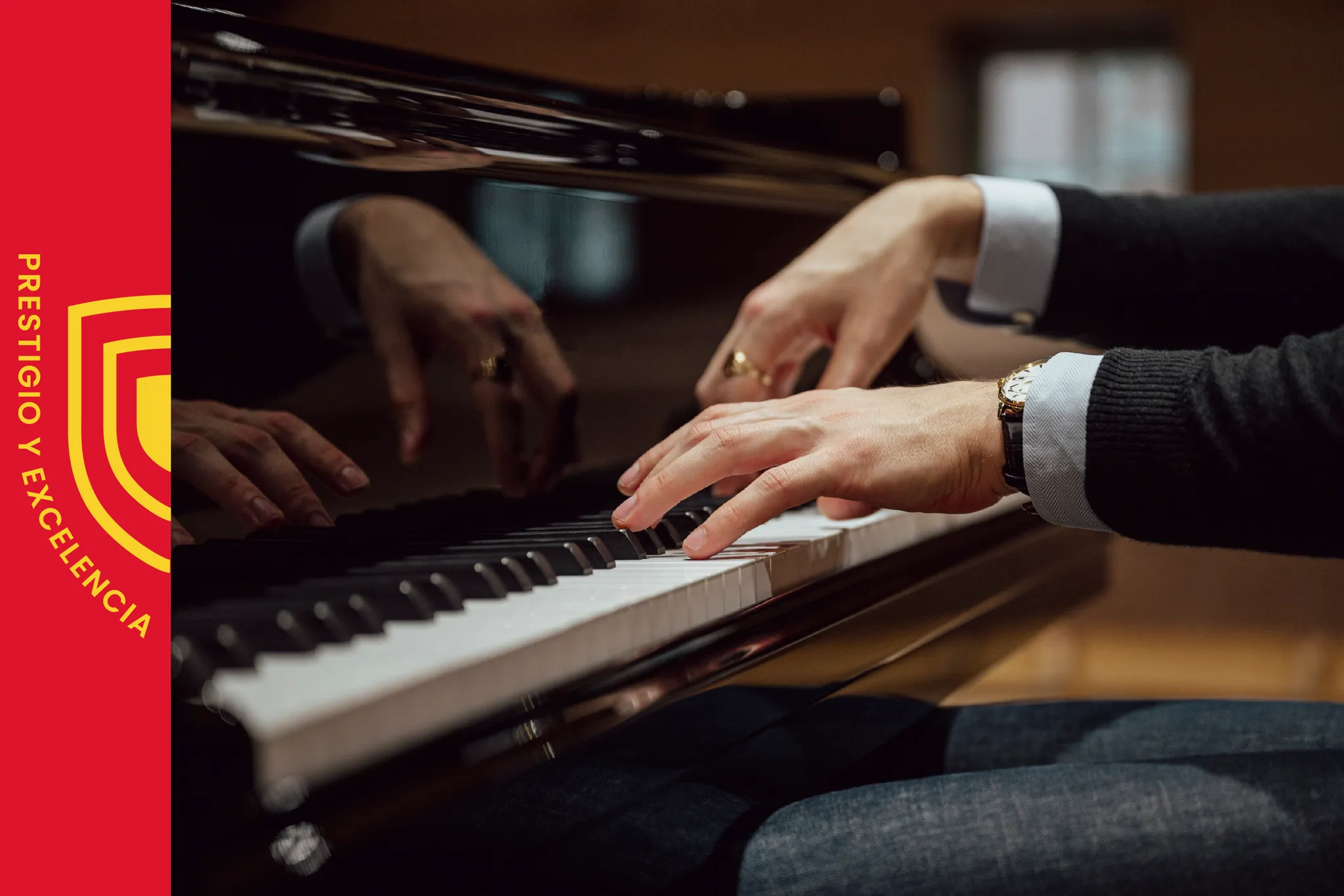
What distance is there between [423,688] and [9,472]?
0.94 ft

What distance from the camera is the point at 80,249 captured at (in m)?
0.66

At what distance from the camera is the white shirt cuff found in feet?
4.42

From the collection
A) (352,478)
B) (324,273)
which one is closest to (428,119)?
(324,273)

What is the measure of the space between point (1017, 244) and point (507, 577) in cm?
Result: 86

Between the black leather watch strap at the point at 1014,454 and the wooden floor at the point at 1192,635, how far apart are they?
6.94 ft

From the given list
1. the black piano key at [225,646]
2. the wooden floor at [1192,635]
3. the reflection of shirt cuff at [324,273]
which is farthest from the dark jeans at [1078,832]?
the wooden floor at [1192,635]

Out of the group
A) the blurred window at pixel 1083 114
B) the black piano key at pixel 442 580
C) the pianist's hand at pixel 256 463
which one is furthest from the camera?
the blurred window at pixel 1083 114

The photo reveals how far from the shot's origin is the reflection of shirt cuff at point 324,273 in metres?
0.87

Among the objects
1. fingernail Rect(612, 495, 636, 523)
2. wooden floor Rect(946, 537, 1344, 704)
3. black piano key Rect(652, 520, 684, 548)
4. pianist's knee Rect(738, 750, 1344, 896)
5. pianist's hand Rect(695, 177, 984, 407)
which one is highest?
pianist's hand Rect(695, 177, 984, 407)

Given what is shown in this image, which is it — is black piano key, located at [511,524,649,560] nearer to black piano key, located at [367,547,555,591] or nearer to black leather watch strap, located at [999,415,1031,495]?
black piano key, located at [367,547,555,591]

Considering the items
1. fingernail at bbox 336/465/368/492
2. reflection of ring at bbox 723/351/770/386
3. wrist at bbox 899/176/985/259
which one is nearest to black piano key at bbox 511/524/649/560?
fingernail at bbox 336/465/368/492

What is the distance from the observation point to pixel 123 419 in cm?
68

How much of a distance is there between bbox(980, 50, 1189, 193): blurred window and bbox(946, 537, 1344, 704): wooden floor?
3.47m

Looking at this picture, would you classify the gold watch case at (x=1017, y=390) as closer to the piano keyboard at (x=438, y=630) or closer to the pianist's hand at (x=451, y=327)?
the piano keyboard at (x=438, y=630)
